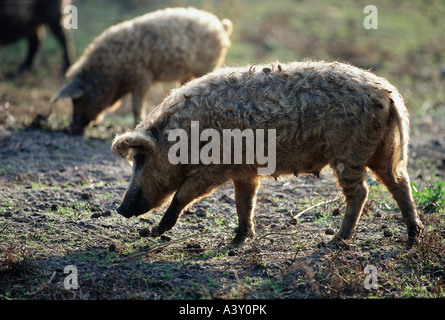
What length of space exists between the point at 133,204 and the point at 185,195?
0.58 meters

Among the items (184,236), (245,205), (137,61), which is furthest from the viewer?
(137,61)

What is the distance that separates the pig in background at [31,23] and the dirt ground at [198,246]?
21.2 ft

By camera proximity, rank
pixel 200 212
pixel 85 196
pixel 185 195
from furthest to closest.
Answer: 1. pixel 85 196
2. pixel 200 212
3. pixel 185 195

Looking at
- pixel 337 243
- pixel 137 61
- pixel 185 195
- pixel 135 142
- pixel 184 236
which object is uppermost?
pixel 137 61

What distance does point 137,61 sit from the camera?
9523 mm

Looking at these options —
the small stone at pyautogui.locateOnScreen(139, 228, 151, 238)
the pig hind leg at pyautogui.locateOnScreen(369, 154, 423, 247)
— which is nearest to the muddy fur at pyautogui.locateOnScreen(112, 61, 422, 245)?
the pig hind leg at pyautogui.locateOnScreen(369, 154, 423, 247)

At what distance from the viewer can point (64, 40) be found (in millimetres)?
13805

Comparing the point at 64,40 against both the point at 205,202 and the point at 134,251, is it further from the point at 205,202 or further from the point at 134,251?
the point at 134,251

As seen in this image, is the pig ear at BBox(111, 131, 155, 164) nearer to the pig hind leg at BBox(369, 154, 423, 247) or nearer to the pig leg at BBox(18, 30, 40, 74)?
the pig hind leg at BBox(369, 154, 423, 247)

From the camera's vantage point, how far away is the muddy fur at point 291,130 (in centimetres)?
504

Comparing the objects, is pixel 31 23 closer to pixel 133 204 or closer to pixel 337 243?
pixel 133 204

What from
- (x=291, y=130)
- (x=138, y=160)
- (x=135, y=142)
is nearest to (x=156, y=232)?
(x=138, y=160)

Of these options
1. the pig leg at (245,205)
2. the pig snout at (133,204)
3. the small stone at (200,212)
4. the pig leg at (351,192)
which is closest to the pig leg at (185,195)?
the pig snout at (133,204)
